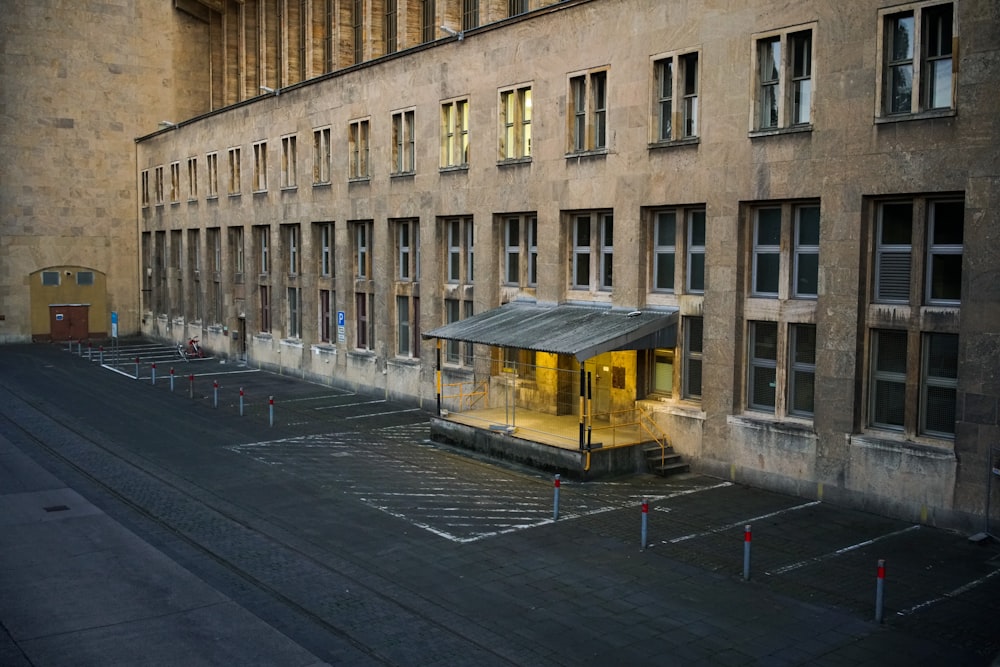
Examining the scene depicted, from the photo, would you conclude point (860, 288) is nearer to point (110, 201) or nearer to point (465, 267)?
point (465, 267)

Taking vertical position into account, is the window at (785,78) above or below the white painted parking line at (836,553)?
above

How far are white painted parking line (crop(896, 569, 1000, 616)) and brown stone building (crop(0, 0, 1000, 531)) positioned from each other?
2.43 meters

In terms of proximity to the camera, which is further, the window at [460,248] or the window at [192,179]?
the window at [192,179]

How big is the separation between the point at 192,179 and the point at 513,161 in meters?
29.2

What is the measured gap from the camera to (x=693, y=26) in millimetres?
23406

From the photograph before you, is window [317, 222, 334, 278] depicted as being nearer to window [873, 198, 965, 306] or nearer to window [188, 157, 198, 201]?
window [188, 157, 198, 201]

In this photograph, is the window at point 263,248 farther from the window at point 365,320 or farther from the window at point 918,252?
the window at point 918,252

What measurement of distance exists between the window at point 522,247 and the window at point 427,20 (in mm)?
14006

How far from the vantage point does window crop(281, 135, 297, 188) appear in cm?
4191

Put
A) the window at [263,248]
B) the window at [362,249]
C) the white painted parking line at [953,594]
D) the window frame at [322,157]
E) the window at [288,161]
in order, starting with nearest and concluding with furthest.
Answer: the white painted parking line at [953,594], the window at [362,249], the window frame at [322,157], the window at [288,161], the window at [263,248]

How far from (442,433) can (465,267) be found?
7257 millimetres

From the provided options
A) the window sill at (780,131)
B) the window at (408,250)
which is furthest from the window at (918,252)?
the window at (408,250)

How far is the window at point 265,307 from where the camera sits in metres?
45.8

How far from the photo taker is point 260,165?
146 feet
